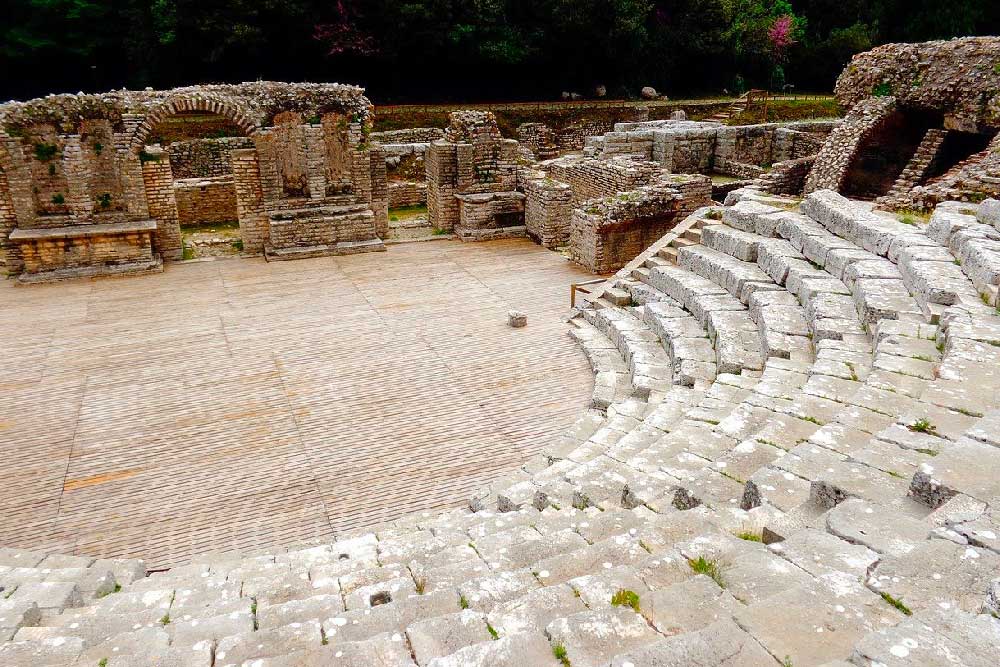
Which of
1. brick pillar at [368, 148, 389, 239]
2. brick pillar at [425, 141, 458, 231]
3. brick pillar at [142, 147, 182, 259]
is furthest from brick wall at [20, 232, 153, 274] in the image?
brick pillar at [425, 141, 458, 231]

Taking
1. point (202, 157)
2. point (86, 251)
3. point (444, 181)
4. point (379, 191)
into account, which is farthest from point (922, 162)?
point (202, 157)

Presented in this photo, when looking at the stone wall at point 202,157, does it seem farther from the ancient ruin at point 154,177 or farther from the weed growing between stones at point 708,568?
the weed growing between stones at point 708,568

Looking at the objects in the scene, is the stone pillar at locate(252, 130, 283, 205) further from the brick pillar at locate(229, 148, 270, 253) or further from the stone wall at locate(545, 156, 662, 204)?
the stone wall at locate(545, 156, 662, 204)

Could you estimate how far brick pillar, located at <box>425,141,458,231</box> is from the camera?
1523 centimetres

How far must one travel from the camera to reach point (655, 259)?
10633 millimetres

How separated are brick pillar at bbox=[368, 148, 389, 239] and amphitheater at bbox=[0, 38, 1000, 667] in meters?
0.42

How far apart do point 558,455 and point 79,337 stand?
22.7 ft

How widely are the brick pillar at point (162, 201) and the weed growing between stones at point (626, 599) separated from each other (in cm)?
1220

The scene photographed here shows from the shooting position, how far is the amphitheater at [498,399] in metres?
3.07

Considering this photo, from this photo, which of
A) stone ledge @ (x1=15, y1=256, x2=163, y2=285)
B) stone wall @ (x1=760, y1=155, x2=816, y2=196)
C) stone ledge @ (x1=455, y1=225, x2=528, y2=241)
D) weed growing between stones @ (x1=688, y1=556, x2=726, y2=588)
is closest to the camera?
weed growing between stones @ (x1=688, y1=556, x2=726, y2=588)

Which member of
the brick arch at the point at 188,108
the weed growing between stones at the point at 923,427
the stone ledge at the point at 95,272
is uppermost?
the brick arch at the point at 188,108

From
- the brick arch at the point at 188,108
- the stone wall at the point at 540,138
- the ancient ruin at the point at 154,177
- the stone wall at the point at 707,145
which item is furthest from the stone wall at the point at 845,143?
the stone wall at the point at 540,138

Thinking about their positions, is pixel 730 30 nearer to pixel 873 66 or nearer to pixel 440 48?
pixel 440 48

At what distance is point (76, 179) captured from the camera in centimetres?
1248
